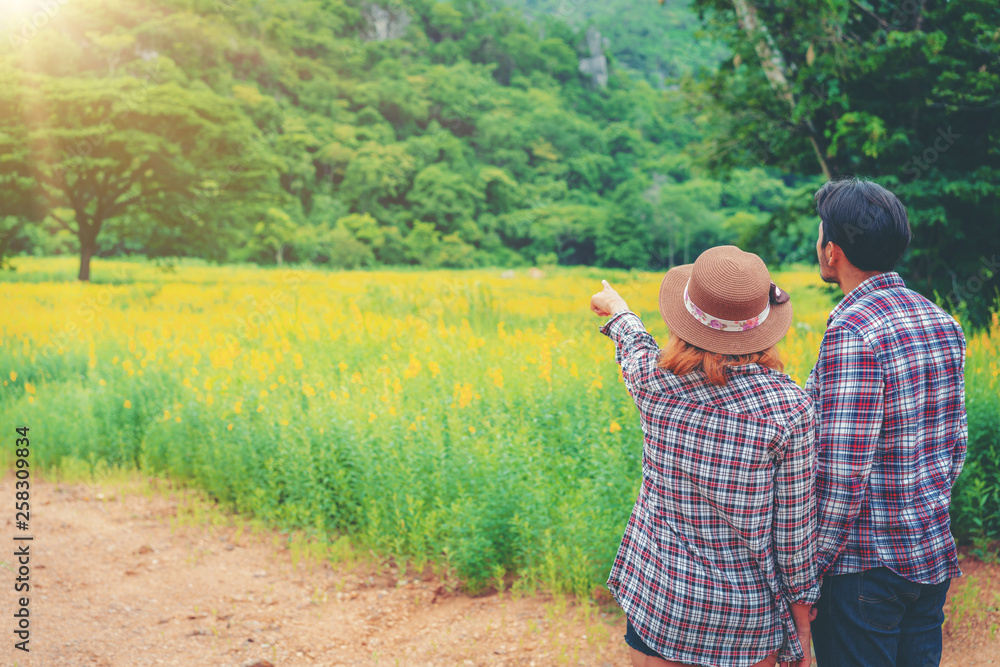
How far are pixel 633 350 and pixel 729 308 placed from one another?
0.27m

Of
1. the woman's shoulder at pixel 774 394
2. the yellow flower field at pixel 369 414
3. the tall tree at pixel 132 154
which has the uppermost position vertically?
the tall tree at pixel 132 154

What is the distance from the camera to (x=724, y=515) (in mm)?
1423

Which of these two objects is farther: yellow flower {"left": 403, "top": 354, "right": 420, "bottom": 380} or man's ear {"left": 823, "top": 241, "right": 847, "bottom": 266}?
yellow flower {"left": 403, "top": 354, "right": 420, "bottom": 380}

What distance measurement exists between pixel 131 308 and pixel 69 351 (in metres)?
2.00

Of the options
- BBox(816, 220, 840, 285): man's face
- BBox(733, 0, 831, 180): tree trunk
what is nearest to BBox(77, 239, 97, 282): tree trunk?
BBox(733, 0, 831, 180): tree trunk

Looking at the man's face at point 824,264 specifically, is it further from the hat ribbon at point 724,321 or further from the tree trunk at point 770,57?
the tree trunk at point 770,57

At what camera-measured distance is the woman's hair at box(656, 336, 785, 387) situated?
55.1 inches

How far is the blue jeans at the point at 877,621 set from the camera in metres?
1.45

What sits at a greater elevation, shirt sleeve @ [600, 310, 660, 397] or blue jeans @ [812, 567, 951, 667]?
shirt sleeve @ [600, 310, 660, 397]

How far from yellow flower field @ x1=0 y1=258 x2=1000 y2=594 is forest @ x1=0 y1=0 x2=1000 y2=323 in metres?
2.34

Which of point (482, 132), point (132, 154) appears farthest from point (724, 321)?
point (482, 132)

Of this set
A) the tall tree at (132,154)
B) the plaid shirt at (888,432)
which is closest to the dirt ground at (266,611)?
the plaid shirt at (888,432)

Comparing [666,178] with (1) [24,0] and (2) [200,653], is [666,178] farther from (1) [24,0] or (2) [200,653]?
(2) [200,653]

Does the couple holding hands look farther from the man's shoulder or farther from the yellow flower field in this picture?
the yellow flower field
